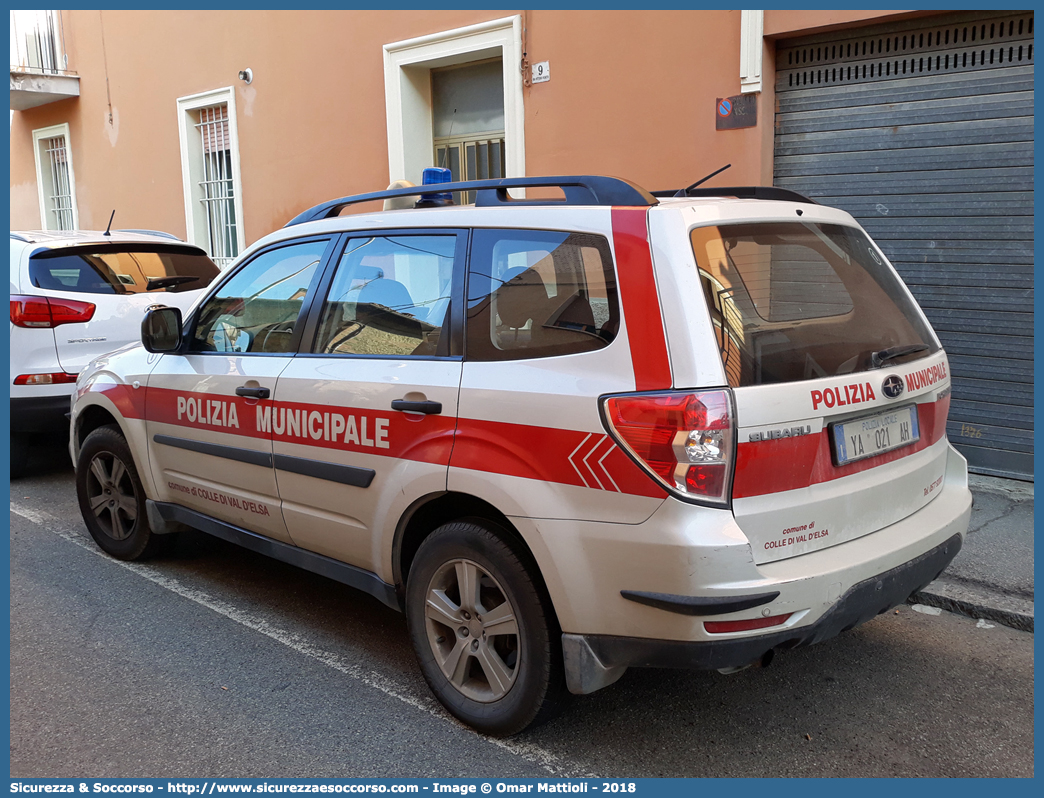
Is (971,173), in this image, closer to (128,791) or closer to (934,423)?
(934,423)

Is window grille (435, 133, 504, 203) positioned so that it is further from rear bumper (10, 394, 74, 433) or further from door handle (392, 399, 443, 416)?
door handle (392, 399, 443, 416)

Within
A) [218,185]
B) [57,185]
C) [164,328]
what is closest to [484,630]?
[164,328]

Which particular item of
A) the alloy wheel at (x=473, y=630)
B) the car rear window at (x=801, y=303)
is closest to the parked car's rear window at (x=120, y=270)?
the alloy wheel at (x=473, y=630)

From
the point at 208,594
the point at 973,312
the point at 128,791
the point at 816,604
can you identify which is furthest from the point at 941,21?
the point at 128,791

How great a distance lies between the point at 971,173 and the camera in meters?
6.11

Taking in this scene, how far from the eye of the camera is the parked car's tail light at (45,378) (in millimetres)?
6289

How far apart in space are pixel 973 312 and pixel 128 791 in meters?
5.87

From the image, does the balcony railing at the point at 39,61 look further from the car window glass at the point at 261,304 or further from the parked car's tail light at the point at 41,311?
the car window glass at the point at 261,304

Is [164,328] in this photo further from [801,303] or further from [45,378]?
[801,303]

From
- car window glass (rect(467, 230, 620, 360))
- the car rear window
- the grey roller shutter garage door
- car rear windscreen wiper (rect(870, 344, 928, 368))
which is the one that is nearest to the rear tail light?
the car rear window

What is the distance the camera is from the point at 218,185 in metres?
12.0

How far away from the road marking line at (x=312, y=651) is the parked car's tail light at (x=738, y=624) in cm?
70

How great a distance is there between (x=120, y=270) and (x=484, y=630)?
5057 millimetres

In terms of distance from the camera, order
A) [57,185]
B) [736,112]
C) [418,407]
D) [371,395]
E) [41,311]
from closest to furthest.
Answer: [418,407], [371,395], [41,311], [736,112], [57,185]
